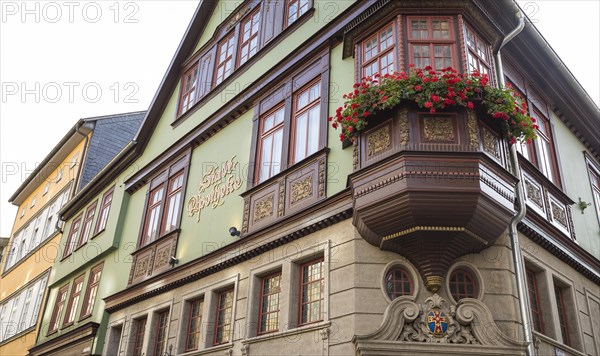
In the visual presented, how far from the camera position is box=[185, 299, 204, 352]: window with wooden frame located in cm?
1312

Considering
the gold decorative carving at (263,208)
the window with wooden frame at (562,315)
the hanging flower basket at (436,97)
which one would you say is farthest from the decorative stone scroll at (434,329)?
the gold decorative carving at (263,208)

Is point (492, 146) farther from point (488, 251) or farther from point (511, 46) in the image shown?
point (511, 46)

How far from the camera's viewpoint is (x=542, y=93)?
14.2 metres

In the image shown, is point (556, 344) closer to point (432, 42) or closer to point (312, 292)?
point (312, 292)

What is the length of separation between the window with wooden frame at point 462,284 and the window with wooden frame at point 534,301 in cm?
157

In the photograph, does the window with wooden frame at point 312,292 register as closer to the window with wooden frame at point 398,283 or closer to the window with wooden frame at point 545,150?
the window with wooden frame at point 398,283

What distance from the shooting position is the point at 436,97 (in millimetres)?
9164

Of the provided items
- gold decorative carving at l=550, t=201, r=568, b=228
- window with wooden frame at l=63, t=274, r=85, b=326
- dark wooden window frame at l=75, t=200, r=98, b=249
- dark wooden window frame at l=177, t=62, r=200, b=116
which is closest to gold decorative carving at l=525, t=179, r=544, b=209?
gold decorative carving at l=550, t=201, r=568, b=228

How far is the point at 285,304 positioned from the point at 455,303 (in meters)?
3.22

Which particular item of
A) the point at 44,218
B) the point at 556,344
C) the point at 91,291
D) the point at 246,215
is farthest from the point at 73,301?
the point at 556,344

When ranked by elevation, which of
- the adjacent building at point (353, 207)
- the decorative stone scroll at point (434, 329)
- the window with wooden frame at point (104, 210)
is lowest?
the decorative stone scroll at point (434, 329)

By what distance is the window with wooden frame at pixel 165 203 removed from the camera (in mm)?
16250

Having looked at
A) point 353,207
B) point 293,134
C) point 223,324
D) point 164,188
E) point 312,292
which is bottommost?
point 223,324

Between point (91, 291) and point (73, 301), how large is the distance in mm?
1756
